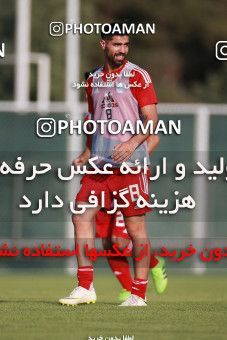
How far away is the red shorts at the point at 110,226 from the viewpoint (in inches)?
551

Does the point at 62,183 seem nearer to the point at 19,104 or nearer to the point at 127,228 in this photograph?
the point at 19,104

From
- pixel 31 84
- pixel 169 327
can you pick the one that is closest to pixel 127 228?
pixel 169 327

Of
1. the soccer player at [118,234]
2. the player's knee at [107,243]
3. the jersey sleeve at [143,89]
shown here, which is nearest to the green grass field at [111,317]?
the soccer player at [118,234]

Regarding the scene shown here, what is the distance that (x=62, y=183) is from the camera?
21312 millimetres

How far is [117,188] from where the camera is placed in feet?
42.8

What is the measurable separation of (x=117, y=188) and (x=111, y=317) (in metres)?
1.28

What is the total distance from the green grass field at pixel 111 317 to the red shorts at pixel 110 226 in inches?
22.2

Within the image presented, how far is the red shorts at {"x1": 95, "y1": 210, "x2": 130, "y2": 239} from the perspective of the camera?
1400 centimetres

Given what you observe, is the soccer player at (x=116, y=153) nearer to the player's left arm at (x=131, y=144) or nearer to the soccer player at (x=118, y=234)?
the player's left arm at (x=131, y=144)

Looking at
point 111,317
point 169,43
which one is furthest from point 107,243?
point 169,43

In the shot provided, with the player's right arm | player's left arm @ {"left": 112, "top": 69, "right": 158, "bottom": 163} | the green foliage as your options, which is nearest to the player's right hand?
the player's right arm

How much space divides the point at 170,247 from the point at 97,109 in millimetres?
8496

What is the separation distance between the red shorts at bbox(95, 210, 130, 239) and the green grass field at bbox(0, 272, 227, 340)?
1.85 ft

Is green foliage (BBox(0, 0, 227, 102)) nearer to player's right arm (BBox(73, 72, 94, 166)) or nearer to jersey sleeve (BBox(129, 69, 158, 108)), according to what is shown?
player's right arm (BBox(73, 72, 94, 166))
